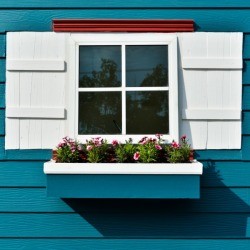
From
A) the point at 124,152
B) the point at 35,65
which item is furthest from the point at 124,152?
the point at 35,65

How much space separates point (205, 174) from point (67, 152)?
88cm

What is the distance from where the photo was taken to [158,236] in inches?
98.6

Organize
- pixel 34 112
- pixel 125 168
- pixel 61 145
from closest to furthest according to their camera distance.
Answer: pixel 125 168, pixel 61 145, pixel 34 112

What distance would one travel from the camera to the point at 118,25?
249 centimetres

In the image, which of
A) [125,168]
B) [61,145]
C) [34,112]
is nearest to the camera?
[125,168]

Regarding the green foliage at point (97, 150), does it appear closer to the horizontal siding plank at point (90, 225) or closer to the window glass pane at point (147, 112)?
the window glass pane at point (147, 112)

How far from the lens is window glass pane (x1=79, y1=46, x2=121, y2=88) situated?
2527 mm

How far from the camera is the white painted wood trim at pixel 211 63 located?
8.18 ft

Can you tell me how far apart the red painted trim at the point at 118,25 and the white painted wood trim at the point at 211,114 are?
0.52m

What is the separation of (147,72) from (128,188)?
760 mm

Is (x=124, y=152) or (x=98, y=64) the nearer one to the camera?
(x=124, y=152)
